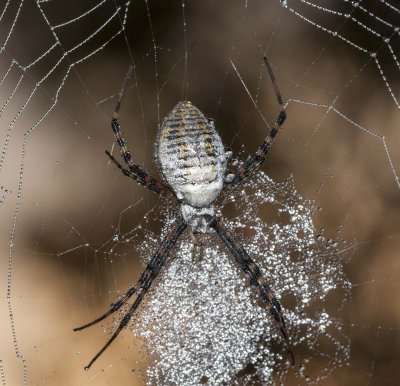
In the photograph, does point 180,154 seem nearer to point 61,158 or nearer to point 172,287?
point 172,287

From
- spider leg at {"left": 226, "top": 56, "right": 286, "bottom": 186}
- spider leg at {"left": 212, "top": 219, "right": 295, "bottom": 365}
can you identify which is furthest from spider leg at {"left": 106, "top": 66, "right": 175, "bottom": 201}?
spider leg at {"left": 212, "top": 219, "right": 295, "bottom": 365}

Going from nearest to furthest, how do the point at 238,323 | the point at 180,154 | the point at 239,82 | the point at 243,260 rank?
the point at 180,154 → the point at 243,260 → the point at 238,323 → the point at 239,82

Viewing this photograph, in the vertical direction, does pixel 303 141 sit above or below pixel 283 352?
above

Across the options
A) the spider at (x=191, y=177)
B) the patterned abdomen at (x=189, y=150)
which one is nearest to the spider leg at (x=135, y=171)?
the spider at (x=191, y=177)

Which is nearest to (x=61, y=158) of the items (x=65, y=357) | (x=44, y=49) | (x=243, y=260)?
(x=44, y=49)

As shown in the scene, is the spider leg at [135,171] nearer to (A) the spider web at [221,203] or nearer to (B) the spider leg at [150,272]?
(B) the spider leg at [150,272]

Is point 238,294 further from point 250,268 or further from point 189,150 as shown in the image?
point 189,150
